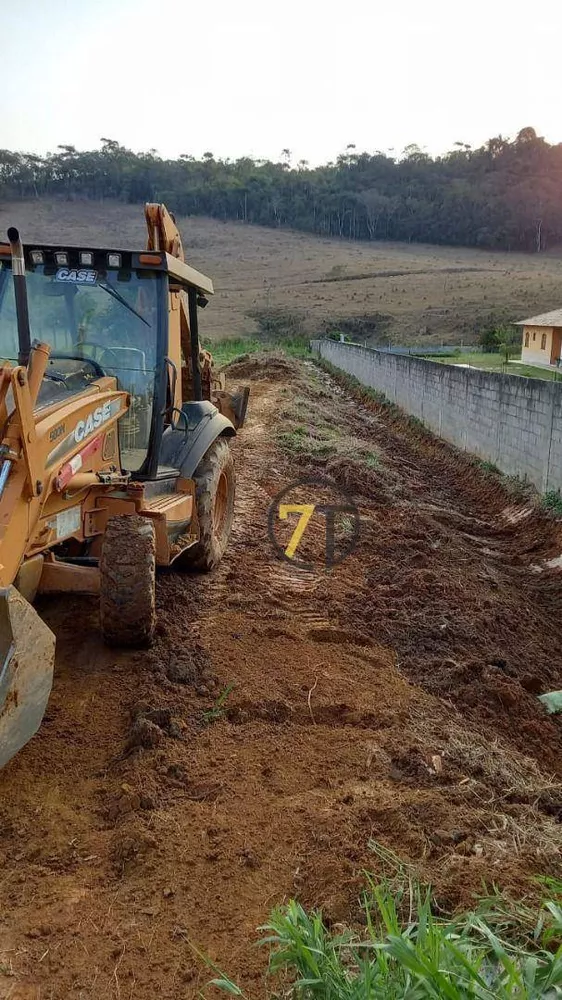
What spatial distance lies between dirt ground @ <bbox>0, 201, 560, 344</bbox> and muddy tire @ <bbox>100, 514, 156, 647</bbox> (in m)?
47.5

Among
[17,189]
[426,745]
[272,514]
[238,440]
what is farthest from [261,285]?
[426,745]

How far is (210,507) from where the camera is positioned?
5.96 m

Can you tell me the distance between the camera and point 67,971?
8.27ft

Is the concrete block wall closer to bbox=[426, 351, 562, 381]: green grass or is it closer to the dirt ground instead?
bbox=[426, 351, 562, 381]: green grass

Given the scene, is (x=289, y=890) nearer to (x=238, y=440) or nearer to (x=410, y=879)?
(x=410, y=879)

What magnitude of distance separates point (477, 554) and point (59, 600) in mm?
4354

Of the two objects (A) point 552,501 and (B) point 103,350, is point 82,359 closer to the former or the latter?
(B) point 103,350

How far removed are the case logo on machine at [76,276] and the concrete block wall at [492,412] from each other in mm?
5998

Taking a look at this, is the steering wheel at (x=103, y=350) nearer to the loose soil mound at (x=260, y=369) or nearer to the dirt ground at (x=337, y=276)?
the loose soil mound at (x=260, y=369)

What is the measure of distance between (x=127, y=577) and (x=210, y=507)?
5.41 ft

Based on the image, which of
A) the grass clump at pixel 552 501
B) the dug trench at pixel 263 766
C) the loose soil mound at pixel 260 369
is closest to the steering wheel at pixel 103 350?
the dug trench at pixel 263 766

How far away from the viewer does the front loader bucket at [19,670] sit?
10.2 feet

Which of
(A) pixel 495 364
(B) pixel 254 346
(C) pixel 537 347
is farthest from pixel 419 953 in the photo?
(B) pixel 254 346

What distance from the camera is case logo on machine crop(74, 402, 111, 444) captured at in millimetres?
4358
